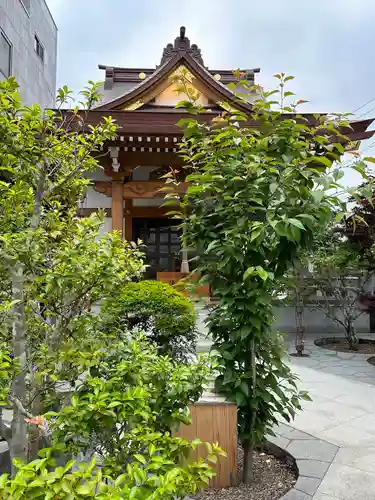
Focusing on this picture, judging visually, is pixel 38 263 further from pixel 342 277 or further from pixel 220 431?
pixel 342 277

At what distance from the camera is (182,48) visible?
30.1 feet

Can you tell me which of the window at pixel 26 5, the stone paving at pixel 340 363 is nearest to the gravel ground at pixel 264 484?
the stone paving at pixel 340 363

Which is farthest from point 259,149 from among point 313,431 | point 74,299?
point 313,431

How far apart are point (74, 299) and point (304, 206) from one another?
117 centimetres

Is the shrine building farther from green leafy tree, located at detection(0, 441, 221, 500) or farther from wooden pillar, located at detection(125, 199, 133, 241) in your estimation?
green leafy tree, located at detection(0, 441, 221, 500)

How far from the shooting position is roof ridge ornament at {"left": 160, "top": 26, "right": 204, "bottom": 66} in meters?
9.25

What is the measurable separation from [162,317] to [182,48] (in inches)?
305

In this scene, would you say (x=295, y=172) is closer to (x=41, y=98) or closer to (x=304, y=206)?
(x=304, y=206)

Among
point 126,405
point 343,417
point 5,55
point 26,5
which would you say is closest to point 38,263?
point 126,405

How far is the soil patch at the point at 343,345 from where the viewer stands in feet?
20.6

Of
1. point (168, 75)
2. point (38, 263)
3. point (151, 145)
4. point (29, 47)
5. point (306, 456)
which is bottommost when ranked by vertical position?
point (306, 456)

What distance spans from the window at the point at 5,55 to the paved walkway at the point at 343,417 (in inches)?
Result: 404

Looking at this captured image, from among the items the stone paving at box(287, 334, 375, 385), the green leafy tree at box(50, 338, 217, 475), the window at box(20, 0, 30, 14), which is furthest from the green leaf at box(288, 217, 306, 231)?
the window at box(20, 0, 30, 14)

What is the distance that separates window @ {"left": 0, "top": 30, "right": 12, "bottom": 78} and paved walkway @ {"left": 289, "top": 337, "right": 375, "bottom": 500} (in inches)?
404
